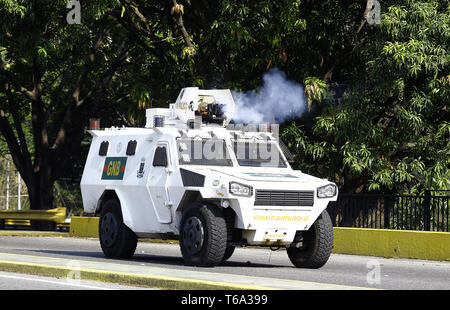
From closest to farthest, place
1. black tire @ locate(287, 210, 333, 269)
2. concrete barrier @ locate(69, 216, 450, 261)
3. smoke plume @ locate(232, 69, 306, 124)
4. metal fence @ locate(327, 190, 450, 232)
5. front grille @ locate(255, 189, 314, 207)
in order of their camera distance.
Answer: front grille @ locate(255, 189, 314, 207), black tire @ locate(287, 210, 333, 269), concrete barrier @ locate(69, 216, 450, 261), metal fence @ locate(327, 190, 450, 232), smoke plume @ locate(232, 69, 306, 124)

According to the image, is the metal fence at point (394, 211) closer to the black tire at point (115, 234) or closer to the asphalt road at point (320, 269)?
the asphalt road at point (320, 269)

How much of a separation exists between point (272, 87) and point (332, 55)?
2999 mm

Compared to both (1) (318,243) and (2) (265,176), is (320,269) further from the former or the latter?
(2) (265,176)

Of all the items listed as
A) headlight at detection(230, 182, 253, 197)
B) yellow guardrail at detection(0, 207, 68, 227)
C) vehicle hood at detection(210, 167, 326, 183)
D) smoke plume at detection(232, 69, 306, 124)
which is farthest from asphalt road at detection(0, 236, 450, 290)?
yellow guardrail at detection(0, 207, 68, 227)

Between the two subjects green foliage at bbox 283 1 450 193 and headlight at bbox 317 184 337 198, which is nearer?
headlight at bbox 317 184 337 198

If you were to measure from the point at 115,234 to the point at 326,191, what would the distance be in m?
4.07

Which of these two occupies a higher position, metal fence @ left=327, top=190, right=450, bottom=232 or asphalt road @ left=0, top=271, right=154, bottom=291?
metal fence @ left=327, top=190, right=450, bottom=232

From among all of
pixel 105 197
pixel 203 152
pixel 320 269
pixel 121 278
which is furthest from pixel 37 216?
pixel 121 278

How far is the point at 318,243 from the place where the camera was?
592 inches

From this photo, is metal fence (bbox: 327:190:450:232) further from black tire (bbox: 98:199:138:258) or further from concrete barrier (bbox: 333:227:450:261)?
black tire (bbox: 98:199:138:258)

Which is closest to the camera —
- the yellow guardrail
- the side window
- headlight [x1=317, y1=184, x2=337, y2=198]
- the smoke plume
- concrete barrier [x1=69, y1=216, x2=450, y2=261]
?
headlight [x1=317, y1=184, x2=337, y2=198]

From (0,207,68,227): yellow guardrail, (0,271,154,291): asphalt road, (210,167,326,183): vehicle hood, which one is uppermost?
(210,167,326,183): vehicle hood

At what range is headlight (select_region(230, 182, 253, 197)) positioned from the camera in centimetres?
1420

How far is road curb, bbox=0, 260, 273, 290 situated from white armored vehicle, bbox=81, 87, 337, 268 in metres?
2.23
